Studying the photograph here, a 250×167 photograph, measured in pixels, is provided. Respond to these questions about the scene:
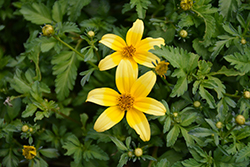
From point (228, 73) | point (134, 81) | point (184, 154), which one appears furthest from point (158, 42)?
point (184, 154)

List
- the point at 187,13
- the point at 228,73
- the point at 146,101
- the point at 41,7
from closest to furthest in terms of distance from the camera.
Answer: the point at 146,101
the point at 228,73
the point at 187,13
the point at 41,7

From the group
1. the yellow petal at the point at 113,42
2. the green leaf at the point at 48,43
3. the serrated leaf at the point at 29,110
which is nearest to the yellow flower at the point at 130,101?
the yellow petal at the point at 113,42

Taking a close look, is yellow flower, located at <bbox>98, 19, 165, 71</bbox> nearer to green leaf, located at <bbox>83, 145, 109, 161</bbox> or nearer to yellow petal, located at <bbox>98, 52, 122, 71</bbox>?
yellow petal, located at <bbox>98, 52, 122, 71</bbox>

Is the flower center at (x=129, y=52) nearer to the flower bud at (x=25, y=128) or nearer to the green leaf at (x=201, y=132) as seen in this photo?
the green leaf at (x=201, y=132)

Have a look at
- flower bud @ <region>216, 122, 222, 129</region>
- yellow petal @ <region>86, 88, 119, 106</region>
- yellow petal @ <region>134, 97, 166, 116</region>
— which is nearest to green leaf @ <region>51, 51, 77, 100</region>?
yellow petal @ <region>86, 88, 119, 106</region>

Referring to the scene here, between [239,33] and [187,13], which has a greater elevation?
[187,13]

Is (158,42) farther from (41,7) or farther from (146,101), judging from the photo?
(41,7)
